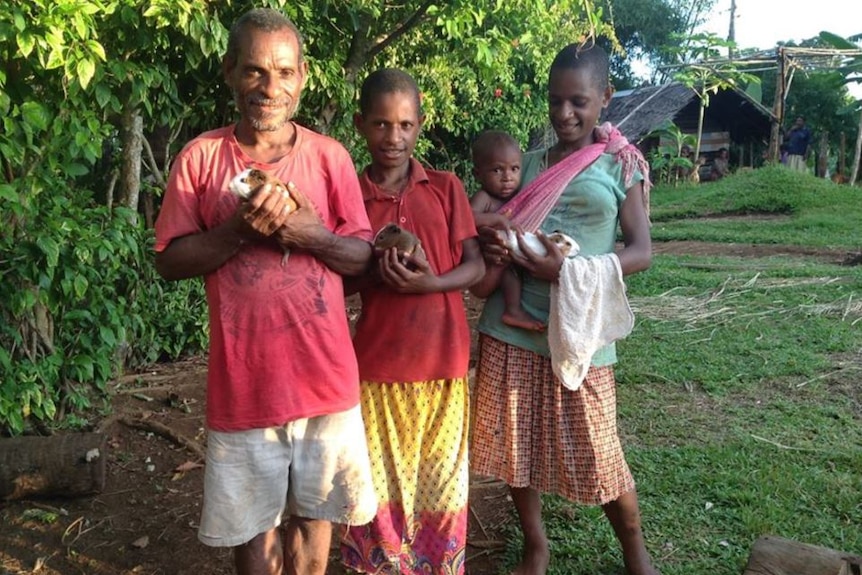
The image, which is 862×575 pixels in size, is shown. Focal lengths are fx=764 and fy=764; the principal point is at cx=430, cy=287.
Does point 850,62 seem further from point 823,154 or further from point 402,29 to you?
point 402,29

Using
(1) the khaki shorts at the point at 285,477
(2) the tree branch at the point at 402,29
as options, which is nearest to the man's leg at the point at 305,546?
(1) the khaki shorts at the point at 285,477

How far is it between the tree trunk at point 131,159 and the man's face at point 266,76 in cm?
271

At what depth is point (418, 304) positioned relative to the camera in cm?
224

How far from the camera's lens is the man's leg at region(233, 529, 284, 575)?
1979mm

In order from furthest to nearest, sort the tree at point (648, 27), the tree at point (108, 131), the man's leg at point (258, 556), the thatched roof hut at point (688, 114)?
the tree at point (648, 27) < the thatched roof hut at point (688, 114) < the tree at point (108, 131) < the man's leg at point (258, 556)

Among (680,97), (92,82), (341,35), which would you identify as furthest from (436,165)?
(680,97)

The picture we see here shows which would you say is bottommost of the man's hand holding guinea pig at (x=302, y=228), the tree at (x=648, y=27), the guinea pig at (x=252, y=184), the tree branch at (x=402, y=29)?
the man's hand holding guinea pig at (x=302, y=228)

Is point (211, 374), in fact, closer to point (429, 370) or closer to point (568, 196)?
point (429, 370)

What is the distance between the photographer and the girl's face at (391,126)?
85.2 inches

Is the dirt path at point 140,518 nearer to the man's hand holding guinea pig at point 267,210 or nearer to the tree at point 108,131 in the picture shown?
the tree at point 108,131

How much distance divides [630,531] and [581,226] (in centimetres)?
100

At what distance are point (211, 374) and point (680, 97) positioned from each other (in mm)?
19650

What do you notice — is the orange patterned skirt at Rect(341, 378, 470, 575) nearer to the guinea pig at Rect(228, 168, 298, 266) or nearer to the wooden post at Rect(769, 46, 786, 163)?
the guinea pig at Rect(228, 168, 298, 266)

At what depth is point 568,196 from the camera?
2.33m
